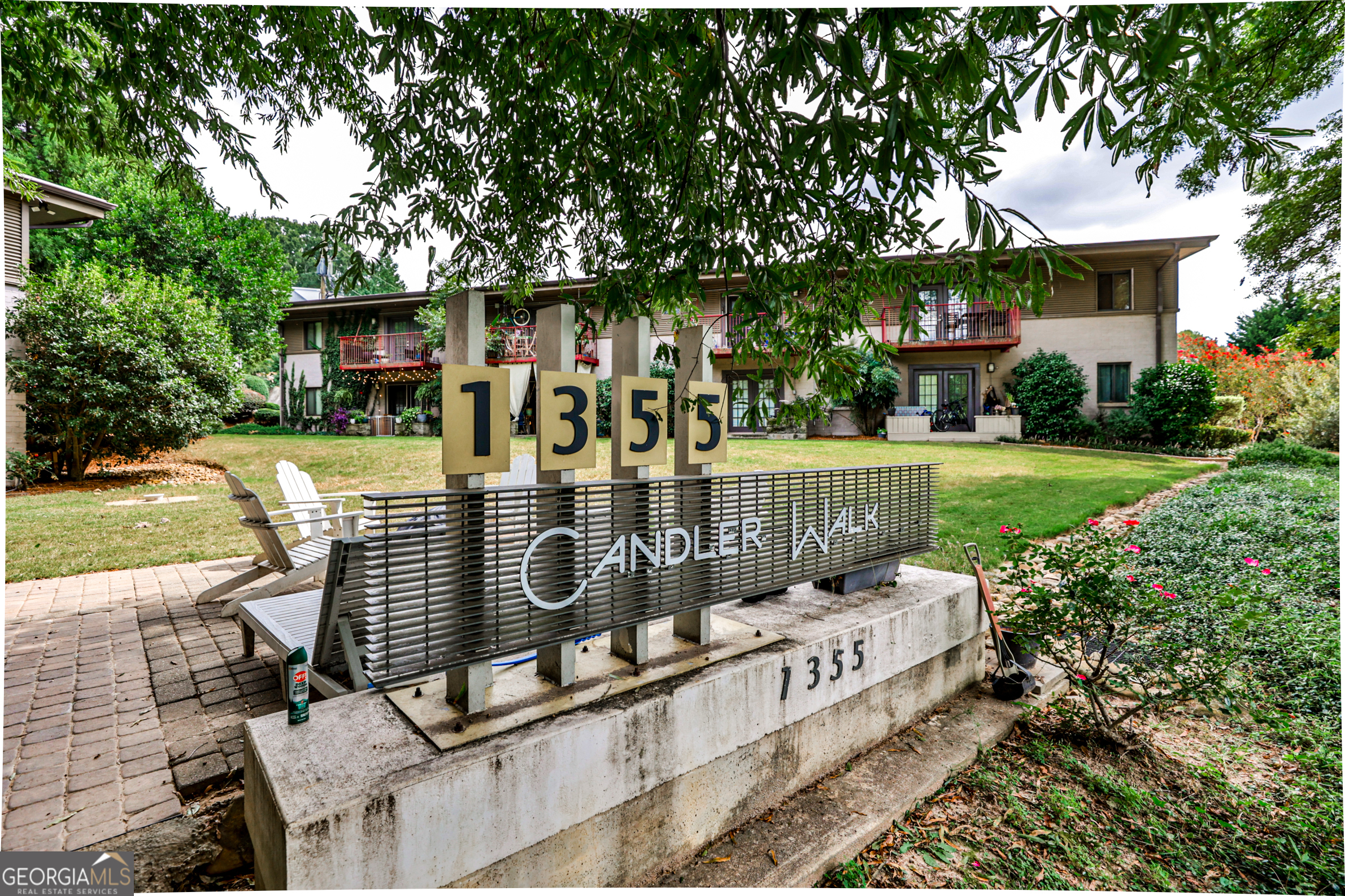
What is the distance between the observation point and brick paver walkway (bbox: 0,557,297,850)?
6.70 ft

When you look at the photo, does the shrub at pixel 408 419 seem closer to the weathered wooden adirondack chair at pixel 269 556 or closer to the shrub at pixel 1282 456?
the weathered wooden adirondack chair at pixel 269 556

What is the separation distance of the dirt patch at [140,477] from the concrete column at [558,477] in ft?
32.1

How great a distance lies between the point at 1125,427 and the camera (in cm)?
1253

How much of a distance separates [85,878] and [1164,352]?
17.8 m

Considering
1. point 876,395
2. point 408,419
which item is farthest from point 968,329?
point 408,419

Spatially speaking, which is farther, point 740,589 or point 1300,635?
point 1300,635

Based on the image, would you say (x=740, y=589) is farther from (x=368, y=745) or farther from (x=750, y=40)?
(x=750, y=40)

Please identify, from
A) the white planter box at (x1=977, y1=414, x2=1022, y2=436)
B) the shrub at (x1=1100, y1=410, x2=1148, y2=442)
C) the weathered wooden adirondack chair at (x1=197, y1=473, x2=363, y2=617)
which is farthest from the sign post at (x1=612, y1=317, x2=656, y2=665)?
the shrub at (x1=1100, y1=410, x2=1148, y2=442)

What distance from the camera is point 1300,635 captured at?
3635 millimetres

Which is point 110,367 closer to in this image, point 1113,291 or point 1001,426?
point 1001,426

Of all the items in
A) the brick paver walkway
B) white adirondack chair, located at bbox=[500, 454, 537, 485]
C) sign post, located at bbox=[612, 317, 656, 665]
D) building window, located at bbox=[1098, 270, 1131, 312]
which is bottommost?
the brick paver walkway

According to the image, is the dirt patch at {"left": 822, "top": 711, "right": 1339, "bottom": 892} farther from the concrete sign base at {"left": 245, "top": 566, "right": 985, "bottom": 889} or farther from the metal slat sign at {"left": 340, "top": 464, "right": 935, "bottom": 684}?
the metal slat sign at {"left": 340, "top": 464, "right": 935, "bottom": 684}

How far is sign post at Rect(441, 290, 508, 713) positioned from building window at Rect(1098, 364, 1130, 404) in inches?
628

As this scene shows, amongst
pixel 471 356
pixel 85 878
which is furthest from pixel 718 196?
pixel 85 878
